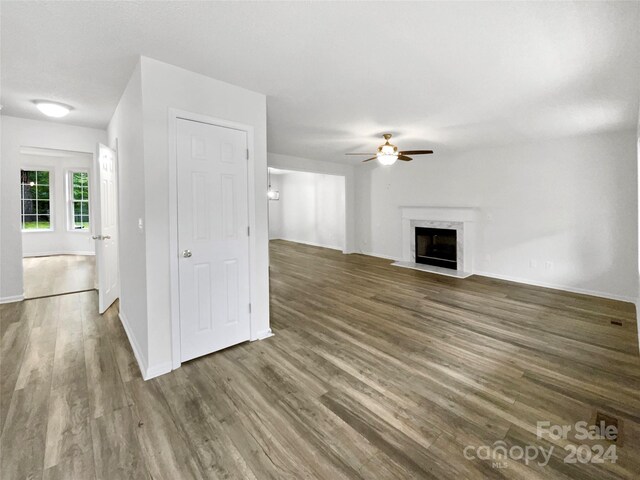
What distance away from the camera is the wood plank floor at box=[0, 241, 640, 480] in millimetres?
1602

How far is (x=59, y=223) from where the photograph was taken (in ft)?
25.8

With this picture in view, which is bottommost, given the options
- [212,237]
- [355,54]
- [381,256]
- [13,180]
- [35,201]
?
[381,256]

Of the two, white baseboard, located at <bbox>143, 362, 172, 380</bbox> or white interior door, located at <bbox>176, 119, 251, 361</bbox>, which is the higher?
white interior door, located at <bbox>176, 119, 251, 361</bbox>

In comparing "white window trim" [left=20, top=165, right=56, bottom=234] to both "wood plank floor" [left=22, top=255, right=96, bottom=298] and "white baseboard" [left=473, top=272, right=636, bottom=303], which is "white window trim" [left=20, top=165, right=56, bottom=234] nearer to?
"wood plank floor" [left=22, top=255, right=96, bottom=298]

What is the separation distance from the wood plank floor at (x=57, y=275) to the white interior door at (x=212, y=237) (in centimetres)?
356

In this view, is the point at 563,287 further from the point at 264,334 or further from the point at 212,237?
the point at 212,237

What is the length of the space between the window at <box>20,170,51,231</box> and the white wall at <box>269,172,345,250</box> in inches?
259

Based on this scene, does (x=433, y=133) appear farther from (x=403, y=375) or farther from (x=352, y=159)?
(x=403, y=375)

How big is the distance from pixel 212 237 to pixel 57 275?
5176 mm

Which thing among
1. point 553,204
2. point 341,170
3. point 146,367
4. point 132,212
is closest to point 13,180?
point 132,212

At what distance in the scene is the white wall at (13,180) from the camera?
4.07 metres

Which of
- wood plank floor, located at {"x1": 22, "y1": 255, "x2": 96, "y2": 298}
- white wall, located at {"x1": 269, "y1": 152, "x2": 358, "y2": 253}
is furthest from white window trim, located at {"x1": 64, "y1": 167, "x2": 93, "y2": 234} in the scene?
white wall, located at {"x1": 269, "y1": 152, "x2": 358, "y2": 253}

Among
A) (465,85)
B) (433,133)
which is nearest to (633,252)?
(433,133)

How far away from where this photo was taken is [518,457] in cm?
164
